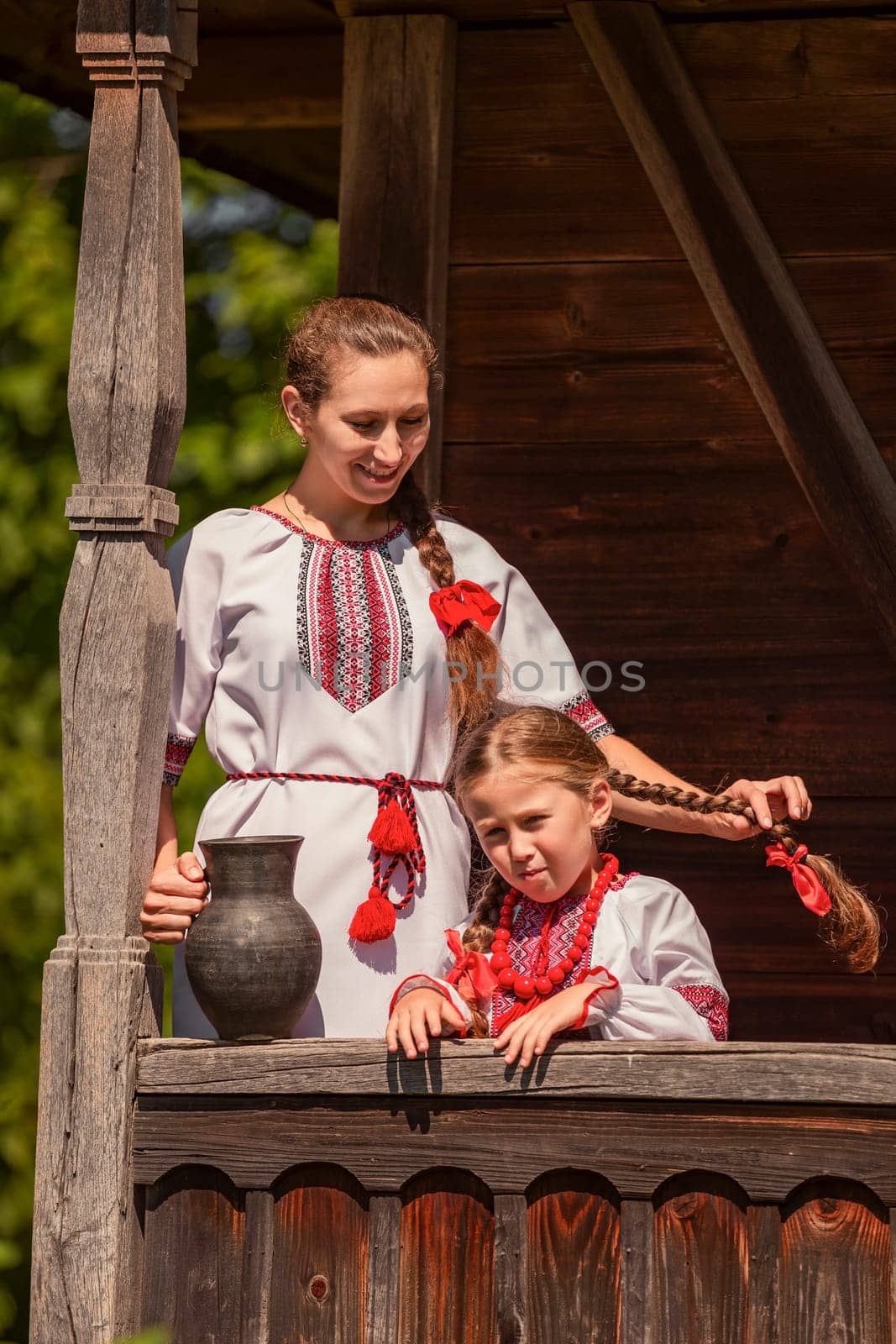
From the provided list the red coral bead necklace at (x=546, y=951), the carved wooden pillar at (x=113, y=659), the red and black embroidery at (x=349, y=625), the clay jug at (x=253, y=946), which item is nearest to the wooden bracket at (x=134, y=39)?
the carved wooden pillar at (x=113, y=659)

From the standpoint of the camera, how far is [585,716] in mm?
3498

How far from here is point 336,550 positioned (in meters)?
3.38

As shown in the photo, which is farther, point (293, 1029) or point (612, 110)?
point (612, 110)

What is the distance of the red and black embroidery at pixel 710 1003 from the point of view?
2.97m

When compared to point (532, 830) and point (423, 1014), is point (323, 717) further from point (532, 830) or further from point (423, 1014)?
point (423, 1014)

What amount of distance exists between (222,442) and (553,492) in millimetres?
4590

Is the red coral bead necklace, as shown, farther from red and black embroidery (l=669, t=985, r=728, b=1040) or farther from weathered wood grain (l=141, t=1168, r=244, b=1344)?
weathered wood grain (l=141, t=1168, r=244, b=1344)

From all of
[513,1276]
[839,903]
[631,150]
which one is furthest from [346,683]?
[631,150]

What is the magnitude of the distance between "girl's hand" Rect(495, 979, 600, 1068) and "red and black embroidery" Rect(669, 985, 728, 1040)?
8.6 inches

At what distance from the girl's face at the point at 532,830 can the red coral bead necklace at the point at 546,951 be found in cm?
5

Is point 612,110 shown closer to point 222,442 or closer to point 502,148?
point 502,148

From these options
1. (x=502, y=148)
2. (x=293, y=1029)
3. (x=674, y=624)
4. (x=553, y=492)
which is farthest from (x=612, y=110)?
(x=293, y=1029)

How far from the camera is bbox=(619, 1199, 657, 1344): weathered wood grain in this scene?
8.93 ft

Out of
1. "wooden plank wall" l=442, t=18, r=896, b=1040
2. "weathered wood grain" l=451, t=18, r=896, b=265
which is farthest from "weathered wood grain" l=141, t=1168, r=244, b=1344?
"weathered wood grain" l=451, t=18, r=896, b=265
